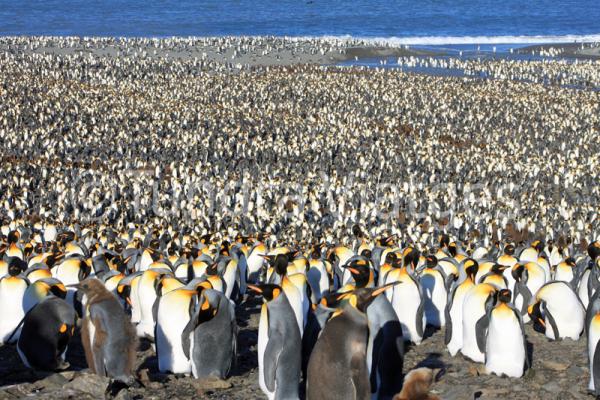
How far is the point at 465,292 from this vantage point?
812cm

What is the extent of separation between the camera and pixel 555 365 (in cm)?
754

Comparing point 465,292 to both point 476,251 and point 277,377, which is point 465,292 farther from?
point 476,251

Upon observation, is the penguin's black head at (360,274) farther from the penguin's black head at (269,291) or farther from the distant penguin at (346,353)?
the distant penguin at (346,353)

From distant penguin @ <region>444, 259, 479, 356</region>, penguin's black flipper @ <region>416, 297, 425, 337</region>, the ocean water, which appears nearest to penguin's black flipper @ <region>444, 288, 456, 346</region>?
distant penguin @ <region>444, 259, 479, 356</region>

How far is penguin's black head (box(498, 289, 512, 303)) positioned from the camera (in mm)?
7203

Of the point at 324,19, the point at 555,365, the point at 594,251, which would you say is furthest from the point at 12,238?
the point at 324,19

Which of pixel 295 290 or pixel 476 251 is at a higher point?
pixel 295 290

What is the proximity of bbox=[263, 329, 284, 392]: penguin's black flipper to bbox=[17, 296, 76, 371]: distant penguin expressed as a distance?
70.7 inches

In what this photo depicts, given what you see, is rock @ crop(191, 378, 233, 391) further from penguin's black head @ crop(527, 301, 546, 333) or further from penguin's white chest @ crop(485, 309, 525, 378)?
penguin's black head @ crop(527, 301, 546, 333)

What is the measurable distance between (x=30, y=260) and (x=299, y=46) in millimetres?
43982

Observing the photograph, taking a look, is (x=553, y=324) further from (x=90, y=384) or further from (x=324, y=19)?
(x=324, y=19)

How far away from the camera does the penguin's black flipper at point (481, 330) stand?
736cm

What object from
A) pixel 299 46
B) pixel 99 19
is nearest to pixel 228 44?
pixel 299 46

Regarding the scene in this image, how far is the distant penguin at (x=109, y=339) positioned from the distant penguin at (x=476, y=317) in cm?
299
